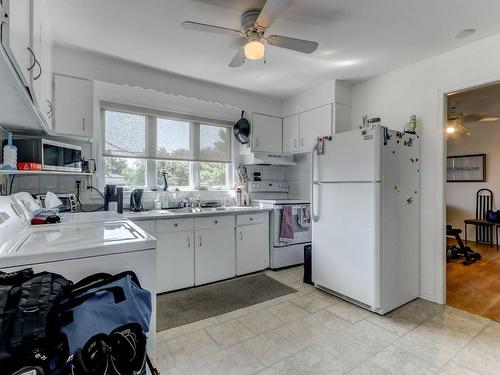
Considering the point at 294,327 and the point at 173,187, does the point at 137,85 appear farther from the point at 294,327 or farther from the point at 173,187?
the point at 294,327

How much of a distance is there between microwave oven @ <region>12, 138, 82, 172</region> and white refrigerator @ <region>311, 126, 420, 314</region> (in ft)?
8.14

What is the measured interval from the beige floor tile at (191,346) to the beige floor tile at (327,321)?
2.86 feet

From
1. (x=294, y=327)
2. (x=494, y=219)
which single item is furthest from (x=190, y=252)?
(x=494, y=219)

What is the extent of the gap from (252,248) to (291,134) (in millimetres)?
1790

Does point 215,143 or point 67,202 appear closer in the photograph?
point 67,202

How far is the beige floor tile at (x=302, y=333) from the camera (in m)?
2.03

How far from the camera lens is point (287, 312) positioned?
2.48 metres

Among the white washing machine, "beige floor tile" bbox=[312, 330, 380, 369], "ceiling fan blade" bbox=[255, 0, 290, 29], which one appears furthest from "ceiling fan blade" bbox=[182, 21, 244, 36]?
"beige floor tile" bbox=[312, 330, 380, 369]

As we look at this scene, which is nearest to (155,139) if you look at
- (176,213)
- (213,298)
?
(176,213)

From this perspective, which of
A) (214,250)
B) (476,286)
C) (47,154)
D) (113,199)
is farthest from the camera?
(214,250)

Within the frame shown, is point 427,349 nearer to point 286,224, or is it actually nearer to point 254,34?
point 286,224

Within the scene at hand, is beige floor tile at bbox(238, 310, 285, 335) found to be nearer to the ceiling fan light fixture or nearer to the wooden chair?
the ceiling fan light fixture

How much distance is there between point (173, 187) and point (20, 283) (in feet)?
9.48

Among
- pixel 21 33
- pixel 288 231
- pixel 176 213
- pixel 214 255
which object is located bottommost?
pixel 214 255
